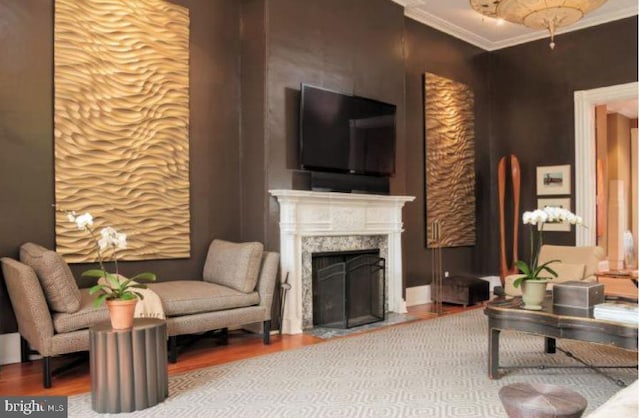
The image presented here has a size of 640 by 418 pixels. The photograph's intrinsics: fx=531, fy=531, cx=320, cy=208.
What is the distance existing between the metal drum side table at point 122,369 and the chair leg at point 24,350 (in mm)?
1306

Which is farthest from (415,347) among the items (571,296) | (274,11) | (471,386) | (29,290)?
(274,11)

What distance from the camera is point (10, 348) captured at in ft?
12.6

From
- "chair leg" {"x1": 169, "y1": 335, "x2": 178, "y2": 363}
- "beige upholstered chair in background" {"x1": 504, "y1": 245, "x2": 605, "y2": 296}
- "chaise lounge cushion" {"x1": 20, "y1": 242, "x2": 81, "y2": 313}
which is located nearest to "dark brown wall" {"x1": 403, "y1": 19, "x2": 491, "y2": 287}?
"beige upholstered chair in background" {"x1": 504, "y1": 245, "x2": 605, "y2": 296}

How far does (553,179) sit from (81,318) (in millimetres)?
6233

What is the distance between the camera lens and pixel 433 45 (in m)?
7.11

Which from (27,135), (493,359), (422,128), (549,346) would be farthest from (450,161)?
(27,135)

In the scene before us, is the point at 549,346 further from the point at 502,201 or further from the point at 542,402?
the point at 502,201

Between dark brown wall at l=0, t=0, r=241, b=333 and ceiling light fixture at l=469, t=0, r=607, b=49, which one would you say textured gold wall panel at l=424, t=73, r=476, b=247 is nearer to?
ceiling light fixture at l=469, t=0, r=607, b=49

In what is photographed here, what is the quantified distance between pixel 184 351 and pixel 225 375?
84cm

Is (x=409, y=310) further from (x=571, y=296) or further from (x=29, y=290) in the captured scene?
(x=29, y=290)

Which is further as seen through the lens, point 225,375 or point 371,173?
point 371,173

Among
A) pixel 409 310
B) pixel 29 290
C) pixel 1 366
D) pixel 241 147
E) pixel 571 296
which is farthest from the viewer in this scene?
pixel 409 310

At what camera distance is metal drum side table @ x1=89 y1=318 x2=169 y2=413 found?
2.82m

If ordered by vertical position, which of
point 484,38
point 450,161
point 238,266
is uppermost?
point 484,38
